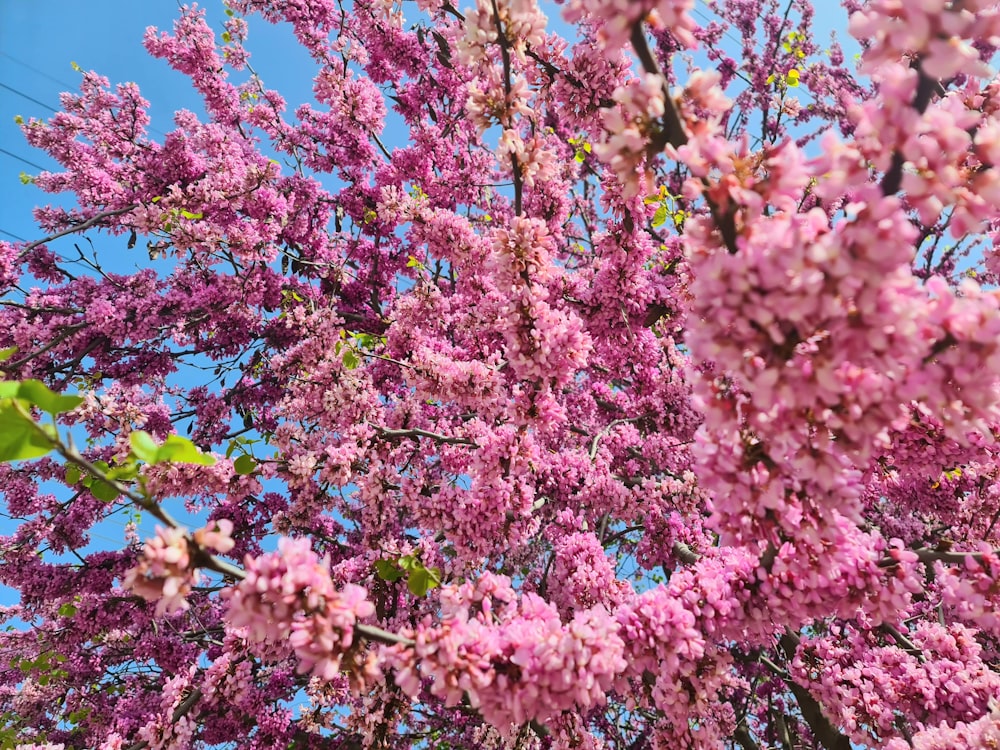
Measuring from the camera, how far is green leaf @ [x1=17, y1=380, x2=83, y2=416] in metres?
1.50

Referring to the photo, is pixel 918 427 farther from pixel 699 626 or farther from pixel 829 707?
pixel 829 707

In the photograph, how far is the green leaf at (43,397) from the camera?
150 cm

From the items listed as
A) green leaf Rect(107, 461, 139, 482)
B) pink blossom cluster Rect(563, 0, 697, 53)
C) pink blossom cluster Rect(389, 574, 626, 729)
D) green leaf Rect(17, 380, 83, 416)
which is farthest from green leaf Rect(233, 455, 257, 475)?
pink blossom cluster Rect(563, 0, 697, 53)

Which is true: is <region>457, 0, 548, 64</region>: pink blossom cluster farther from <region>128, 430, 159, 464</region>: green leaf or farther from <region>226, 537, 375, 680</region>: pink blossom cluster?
<region>226, 537, 375, 680</region>: pink blossom cluster

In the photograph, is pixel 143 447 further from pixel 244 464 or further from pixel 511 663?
pixel 244 464

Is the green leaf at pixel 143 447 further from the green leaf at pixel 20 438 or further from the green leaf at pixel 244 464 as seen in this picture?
the green leaf at pixel 244 464

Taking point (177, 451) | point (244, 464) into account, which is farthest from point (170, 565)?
point (244, 464)

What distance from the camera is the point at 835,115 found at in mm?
12102

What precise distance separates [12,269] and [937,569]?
11.8 m

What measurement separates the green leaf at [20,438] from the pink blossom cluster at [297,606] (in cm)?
73

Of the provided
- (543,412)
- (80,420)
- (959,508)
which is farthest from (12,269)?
(959,508)

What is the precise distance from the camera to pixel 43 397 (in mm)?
1503

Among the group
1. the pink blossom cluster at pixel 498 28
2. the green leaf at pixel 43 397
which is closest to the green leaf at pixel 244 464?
the green leaf at pixel 43 397

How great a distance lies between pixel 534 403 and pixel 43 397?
113 inches
